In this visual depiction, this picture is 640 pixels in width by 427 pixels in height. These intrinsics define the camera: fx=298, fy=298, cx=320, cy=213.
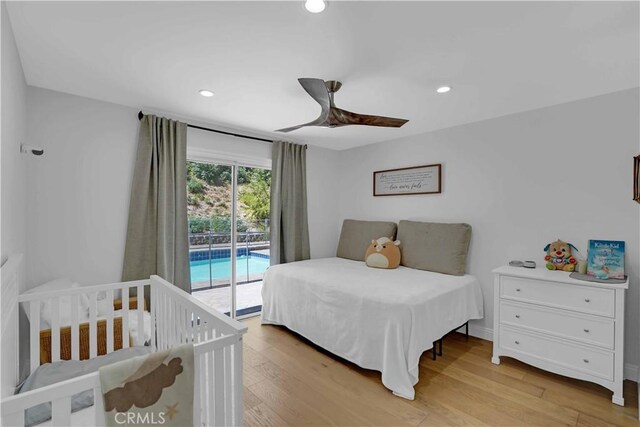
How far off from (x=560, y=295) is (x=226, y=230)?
11.0ft

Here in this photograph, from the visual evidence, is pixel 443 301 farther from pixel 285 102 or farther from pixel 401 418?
pixel 285 102

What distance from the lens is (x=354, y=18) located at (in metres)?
1.52

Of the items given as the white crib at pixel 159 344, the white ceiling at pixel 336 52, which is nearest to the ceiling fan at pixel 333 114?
the white ceiling at pixel 336 52

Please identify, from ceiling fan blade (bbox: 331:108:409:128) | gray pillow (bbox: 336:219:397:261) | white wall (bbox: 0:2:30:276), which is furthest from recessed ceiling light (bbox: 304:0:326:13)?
gray pillow (bbox: 336:219:397:261)

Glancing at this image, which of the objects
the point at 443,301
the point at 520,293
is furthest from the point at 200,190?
the point at 520,293

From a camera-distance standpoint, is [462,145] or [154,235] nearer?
[154,235]

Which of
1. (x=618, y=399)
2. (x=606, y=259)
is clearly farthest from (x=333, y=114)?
(x=618, y=399)

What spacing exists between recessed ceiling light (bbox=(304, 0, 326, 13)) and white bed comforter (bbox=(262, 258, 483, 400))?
6.45 feet

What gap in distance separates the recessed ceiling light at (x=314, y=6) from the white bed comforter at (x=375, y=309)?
→ 1.97 m

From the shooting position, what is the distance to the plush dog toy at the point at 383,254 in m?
3.46

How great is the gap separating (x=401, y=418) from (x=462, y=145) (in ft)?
9.03

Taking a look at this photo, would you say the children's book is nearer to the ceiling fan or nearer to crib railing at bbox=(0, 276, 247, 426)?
the ceiling fan

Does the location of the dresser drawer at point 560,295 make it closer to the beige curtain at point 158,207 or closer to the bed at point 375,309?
the bed at point 375,309

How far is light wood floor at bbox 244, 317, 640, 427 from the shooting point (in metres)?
1.94
